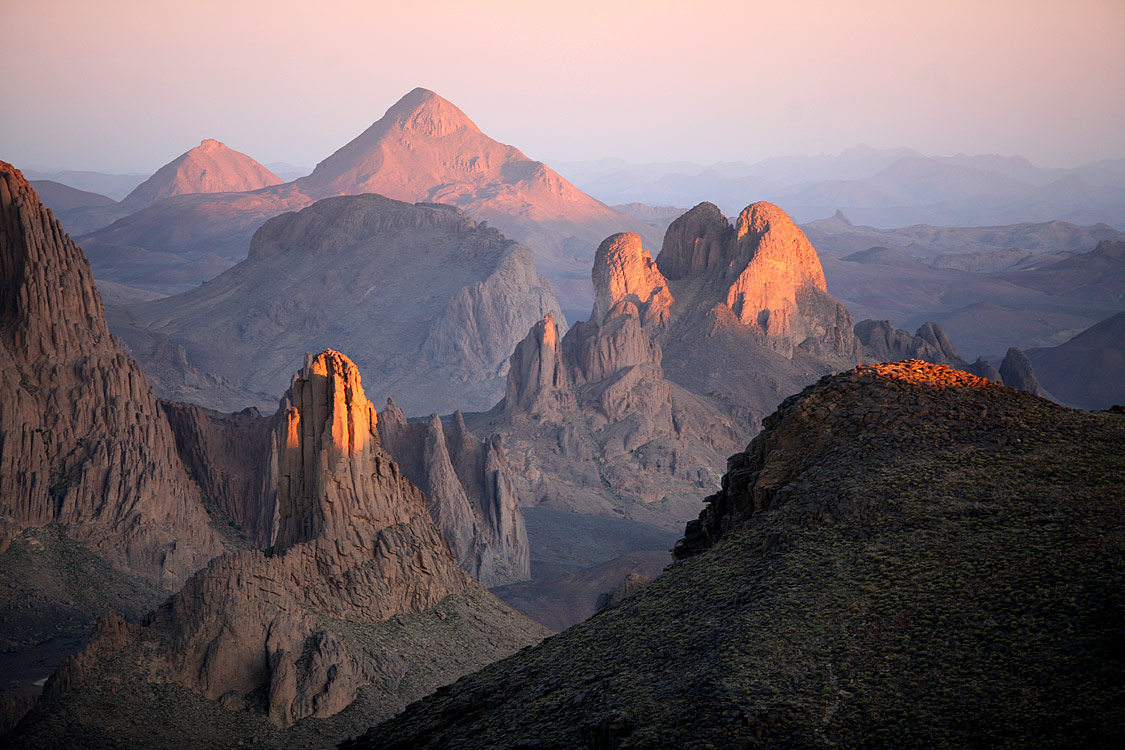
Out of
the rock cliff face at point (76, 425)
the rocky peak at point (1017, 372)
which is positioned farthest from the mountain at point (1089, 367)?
the rock cliff face at point (76, 425)

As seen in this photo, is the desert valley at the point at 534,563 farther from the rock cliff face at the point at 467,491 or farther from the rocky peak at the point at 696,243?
the rocky peak at the point at 696,243

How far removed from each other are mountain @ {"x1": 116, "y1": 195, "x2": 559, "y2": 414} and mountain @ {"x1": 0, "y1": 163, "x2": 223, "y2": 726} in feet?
297

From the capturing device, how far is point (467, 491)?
71.6 metres

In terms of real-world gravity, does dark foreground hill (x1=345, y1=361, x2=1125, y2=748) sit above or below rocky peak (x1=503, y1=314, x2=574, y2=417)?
above

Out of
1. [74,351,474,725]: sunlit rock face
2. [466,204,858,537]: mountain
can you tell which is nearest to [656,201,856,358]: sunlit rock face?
[466,204,858,537]: mountain

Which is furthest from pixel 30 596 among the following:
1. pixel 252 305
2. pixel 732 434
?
pixel 252 305

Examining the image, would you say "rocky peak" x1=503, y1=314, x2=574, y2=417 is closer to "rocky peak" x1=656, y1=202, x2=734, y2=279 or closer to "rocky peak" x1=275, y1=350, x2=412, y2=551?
"rocky peak" x1=656, y1=202, x2=734, y2=279

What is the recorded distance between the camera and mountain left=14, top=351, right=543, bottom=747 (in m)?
32.5

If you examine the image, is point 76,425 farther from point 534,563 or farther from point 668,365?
point 668,365

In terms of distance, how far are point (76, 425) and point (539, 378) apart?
5104 centimetres

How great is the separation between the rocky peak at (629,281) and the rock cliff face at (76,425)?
64.6 meters

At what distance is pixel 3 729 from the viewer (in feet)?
106

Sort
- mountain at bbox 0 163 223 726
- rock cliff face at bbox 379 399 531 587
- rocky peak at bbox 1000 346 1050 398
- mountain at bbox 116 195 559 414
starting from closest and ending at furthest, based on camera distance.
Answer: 1. mountain at bbox 0 163 223 726
2. rock cliff face at bbox 379 399 531 587
3. rocky peak at bbox 1000 346 1050 398
4. mountain at bbox 116 195 559 414

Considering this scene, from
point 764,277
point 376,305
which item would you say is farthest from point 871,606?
point 376,305
